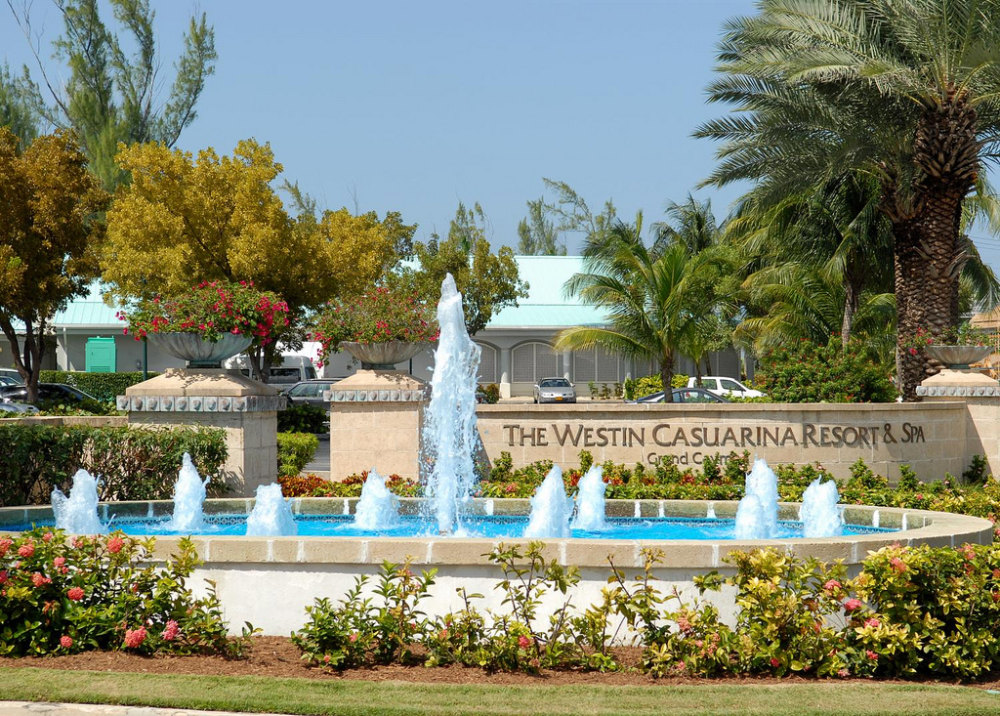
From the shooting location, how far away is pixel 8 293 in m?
27.4

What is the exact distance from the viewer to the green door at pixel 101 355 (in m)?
42.6

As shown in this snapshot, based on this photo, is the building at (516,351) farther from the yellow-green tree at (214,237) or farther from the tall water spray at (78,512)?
the tall water spray at (78,512)

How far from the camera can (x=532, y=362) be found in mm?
45906

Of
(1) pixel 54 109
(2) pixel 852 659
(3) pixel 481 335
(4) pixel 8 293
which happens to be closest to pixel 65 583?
(2) pixel 852 659

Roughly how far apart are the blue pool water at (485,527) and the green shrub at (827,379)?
6525 millimetres

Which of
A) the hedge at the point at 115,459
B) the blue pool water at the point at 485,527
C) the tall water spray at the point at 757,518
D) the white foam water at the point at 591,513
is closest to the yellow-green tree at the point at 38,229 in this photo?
the hedge at the point at 115,459

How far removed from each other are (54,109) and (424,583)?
1743 inches

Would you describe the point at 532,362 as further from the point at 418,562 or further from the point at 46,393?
the point at 418,562

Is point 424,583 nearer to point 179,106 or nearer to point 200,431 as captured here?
point 200,431

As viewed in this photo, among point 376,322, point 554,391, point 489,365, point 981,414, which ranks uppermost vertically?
point 489,365

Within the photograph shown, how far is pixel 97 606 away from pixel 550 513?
4760 millimetres

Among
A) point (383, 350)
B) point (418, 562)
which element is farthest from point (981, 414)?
point (418, 562)

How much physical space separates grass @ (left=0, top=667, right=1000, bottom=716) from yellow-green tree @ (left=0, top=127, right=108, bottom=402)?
898 inches


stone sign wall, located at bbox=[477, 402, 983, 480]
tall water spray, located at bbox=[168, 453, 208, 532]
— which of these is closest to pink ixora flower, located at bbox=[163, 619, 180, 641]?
tall water spray, located at bbox=[168, 453, 208, 532]
